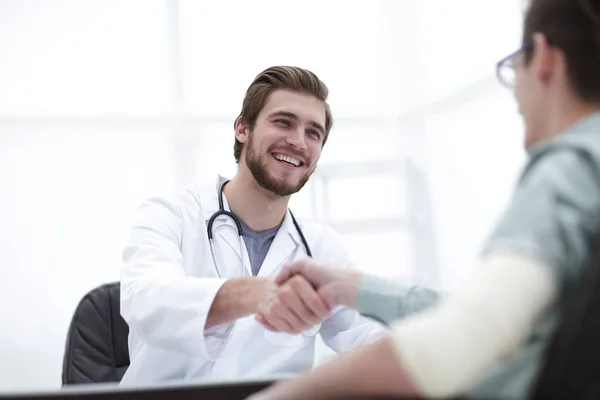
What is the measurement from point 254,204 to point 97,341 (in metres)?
0.59

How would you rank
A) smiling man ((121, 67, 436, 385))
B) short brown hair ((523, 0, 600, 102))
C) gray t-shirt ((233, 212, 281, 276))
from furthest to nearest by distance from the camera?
gray t-shirt ((233, 212, 281, 276)), smiling man ((121, 67, 436, 385)), short brown hair ((523, 0, 600, 102))

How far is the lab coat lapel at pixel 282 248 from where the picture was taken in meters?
1.73

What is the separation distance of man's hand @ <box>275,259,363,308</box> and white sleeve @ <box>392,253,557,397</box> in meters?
0.52

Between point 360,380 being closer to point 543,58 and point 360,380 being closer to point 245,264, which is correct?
point 543,58

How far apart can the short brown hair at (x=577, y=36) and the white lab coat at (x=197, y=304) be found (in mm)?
819

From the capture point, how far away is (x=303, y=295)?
3.87 ft

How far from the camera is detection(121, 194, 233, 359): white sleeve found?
4.19 ft

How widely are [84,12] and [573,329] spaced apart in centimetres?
363

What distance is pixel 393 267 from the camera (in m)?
4.08

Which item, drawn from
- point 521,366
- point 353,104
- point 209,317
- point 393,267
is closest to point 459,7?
point 353,104

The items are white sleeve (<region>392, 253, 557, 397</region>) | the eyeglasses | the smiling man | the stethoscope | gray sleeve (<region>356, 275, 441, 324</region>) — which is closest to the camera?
white sleeve (<region>392, 253, 557, 397</region>)

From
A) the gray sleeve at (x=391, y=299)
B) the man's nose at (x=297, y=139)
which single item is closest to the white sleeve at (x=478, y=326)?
the gray sleeve at (x=391, y=299)

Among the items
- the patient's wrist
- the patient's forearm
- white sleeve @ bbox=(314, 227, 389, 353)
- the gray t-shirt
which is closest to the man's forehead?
the gray t-shirt

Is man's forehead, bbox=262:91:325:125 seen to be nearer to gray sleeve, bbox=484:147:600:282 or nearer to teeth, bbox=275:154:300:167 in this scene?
teeth, bbox=275:154:300:167
